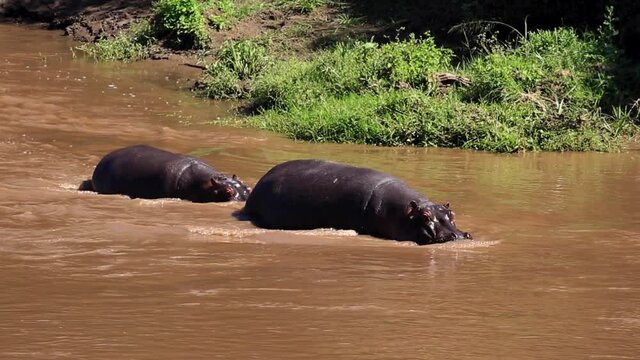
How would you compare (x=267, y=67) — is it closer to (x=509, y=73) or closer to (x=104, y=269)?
(x=509, y=73)

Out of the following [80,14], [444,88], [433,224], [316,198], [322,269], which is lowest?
[322,269]

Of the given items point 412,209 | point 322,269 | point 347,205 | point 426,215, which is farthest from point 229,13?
point 322,269

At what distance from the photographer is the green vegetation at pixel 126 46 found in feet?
59.7

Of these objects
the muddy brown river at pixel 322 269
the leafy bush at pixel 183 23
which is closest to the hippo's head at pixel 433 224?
the muddy brown river at pixel 322 269

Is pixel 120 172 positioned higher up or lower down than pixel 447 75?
lower down

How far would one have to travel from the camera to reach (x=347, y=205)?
27.1ft

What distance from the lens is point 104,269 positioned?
6570mm

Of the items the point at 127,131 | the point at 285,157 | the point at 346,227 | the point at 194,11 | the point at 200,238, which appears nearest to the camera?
the point at 200,238

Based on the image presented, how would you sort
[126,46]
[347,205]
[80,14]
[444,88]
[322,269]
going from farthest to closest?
[80,14]
[126,46]
[444,88]
[347,205]
[322,269]

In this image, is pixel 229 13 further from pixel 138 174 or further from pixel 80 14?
pixel 138 174

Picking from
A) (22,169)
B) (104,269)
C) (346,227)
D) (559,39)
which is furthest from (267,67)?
(104,269)

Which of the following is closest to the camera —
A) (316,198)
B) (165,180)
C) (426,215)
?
(426,215)

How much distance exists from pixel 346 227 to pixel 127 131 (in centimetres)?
527

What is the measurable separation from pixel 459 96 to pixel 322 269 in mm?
7084
